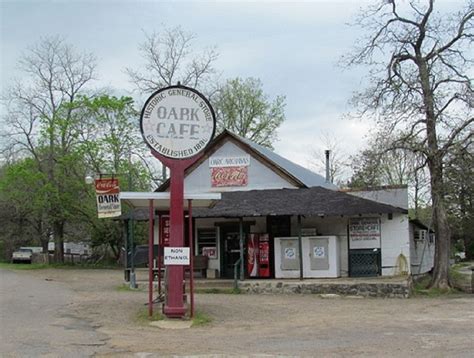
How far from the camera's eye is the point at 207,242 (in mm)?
24547

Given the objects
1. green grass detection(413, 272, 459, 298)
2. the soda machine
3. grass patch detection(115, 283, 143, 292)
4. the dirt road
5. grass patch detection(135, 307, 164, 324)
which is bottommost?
green grass detection(413, 272, 459, 298)

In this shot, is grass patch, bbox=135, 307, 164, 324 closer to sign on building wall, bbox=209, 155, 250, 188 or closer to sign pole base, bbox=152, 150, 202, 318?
sign pole base, bbox=152, 150, 202, 318

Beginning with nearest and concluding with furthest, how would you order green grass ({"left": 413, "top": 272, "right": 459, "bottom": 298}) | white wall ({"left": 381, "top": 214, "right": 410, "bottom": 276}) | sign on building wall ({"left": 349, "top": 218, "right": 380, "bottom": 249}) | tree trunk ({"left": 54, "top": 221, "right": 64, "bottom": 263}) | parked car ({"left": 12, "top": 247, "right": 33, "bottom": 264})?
green grass ({"left": 413, "top": 272, "right": 459, "bottom": 298}), white wall ({"left": 381, "top": 214, "right": 410, "bottom": 276}), sign on building wall ({"left": 349, "top": 218, "right": 380, "bottom": 249}), tree trunk ({"left": 54, "top": 221, "right": 64, "bottom": 263}), parked car ({"left": 12, "top": 247, "right": 33, "bottom": 264})

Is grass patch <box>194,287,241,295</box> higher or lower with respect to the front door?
lower

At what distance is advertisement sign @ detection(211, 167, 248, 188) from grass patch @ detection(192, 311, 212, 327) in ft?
38.0

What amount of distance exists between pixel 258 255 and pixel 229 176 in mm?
4211

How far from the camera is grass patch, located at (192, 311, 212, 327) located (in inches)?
513

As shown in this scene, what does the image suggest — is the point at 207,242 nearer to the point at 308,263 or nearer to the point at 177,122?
the point at 308,263

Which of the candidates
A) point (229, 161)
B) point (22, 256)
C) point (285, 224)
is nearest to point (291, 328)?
point (285, 224)

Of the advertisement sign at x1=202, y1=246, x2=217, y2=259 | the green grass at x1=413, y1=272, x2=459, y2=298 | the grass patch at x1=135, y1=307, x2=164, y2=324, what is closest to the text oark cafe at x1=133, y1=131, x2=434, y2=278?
the advertisement sign at x1=202, y1=246, x2=217, y2=259

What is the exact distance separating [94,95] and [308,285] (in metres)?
27.5

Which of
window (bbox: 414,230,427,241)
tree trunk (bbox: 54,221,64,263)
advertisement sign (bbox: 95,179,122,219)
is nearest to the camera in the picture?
advertisement sign (bbox: 95,179,122,219)

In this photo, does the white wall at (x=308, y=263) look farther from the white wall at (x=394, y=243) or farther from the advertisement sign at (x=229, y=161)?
the advertisement sign at (x=229, y=161)

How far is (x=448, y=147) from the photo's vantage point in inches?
805
